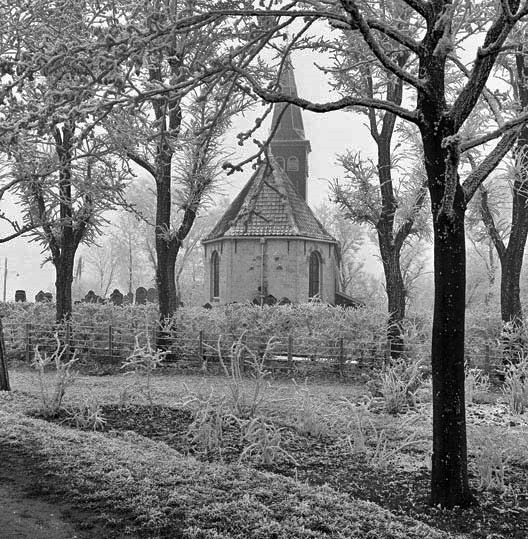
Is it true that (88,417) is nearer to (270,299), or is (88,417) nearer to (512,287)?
(512,287)

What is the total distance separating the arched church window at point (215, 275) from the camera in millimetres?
30911

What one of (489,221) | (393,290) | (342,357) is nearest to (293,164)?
(393,290)

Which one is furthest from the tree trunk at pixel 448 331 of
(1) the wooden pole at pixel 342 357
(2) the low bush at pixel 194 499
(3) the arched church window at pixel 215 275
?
(3) the arched church window at pixel 215 275

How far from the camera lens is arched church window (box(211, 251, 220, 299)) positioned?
1217 inches

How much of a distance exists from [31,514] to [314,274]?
25.7 metres

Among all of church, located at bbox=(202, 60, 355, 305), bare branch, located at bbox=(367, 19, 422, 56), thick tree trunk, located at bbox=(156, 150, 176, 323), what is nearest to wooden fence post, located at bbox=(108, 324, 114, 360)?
thick tree trunk, located at bbox=(156, 150, 176, 323)

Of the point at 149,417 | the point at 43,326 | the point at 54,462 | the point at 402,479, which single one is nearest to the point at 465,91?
the point at 402,479

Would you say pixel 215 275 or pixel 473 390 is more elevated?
pixel 215 275

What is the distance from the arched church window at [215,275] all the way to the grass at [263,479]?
2215 cm

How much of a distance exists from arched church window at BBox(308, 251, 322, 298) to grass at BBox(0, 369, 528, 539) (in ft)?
70.0

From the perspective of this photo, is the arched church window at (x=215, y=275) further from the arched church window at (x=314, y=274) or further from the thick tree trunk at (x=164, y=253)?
the thick tree trunk at (x=164, y=253)

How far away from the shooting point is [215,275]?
31.3m

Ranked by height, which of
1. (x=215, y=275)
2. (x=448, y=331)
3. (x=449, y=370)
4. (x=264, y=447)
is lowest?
(x=264, y=447)

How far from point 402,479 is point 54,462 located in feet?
11.9
